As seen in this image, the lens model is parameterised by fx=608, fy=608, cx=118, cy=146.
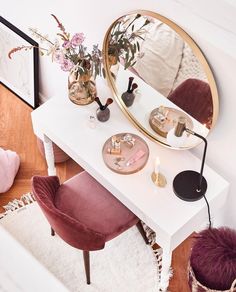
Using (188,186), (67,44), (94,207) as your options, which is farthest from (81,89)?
(188,186)

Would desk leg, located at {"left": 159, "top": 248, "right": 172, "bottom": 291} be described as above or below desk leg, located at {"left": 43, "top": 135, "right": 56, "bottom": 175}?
below

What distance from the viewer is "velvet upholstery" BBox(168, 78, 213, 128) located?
2469mm

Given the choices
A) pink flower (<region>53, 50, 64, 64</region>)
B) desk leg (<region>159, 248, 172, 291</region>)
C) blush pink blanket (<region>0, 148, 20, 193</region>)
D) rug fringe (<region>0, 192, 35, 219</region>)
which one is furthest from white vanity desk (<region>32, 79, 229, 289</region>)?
rug fringe (<region>0, 192, 35, 219</region>)

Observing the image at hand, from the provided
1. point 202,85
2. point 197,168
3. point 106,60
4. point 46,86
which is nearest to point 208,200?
point 197,168

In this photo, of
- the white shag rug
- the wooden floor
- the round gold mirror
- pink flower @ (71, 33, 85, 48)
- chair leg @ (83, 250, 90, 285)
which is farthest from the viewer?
the wooden floor

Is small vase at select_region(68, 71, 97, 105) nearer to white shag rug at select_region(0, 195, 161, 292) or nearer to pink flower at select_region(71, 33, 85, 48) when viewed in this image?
pink flower at select_region(71, 33, 85, 48)

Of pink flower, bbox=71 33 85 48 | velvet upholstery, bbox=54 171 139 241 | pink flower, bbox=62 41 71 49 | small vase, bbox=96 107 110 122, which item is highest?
pink flower, bbox=71 33 85 48

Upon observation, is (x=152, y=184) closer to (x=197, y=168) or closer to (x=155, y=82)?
(x=197, y=168)

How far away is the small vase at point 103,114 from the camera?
9.29ft

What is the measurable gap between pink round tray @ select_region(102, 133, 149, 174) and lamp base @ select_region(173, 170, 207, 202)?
0.18 meters

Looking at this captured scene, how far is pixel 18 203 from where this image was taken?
3484mm

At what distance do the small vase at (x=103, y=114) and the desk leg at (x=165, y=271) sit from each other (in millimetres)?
679

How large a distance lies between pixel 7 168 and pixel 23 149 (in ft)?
0.89

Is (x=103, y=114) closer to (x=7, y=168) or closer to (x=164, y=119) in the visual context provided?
(x=164, y=119)
